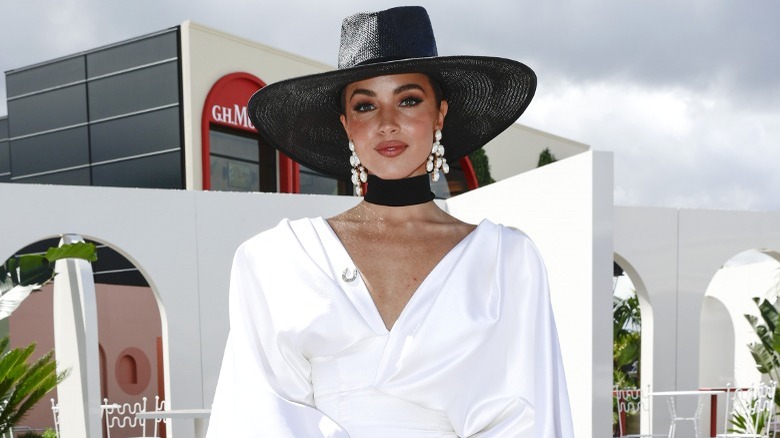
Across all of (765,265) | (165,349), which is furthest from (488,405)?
(765,265)

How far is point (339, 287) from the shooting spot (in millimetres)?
1975

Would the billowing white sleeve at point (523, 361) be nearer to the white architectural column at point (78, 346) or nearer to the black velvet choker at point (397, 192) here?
the black velvet choker at point (397, 192)

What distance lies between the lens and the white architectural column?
6.65 m

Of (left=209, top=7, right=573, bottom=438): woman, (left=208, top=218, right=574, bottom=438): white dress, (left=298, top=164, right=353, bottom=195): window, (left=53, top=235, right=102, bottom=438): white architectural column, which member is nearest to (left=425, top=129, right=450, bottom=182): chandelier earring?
(left=209, top=7, right=573, bottom=438): woman

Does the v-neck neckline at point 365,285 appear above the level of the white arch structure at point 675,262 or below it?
above

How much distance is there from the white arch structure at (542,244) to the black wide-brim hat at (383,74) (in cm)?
435

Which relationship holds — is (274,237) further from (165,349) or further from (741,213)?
(741,213)

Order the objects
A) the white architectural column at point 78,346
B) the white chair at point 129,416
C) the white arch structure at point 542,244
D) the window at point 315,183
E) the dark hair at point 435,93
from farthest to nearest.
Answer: the window at point 315,183, the white chair at point 129,416, the white arch structure at point 542,244, the white architectural column at point 78,346, the dark hair at point 435,93

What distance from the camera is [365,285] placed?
2016mm

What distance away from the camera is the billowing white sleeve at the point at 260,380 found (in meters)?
1.92

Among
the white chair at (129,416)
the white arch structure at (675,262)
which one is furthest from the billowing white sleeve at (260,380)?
the white arch structure at (675,262)

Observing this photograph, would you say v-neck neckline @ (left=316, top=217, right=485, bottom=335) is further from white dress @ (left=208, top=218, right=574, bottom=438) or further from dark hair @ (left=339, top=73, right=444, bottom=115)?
dark hair @ (left=339, top=73, right=444, bottom=115)

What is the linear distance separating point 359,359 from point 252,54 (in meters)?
13.8

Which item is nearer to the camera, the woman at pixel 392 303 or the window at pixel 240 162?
the woman at pixel 392 303
